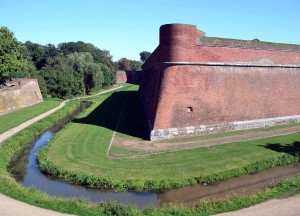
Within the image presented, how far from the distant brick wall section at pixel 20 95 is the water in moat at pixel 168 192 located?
17701 millimetres

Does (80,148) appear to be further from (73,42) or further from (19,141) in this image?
(73,42)

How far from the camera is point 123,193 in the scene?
476 inches

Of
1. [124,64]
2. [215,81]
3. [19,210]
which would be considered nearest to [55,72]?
[215,81]

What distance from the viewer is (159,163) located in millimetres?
14391

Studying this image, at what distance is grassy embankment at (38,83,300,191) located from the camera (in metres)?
12.7

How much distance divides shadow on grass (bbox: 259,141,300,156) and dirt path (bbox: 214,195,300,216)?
6100 millimetres

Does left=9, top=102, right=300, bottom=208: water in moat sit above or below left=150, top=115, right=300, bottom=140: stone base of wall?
below

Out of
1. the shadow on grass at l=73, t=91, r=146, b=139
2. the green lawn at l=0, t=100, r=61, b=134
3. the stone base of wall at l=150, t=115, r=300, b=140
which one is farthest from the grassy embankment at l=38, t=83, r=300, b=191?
the green lawn at l=0, t=100, r=61, b=134

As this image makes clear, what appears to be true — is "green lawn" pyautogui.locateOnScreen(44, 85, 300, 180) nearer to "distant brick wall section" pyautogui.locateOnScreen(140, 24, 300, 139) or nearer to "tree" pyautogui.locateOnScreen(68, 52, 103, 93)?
"distant brick wall section" pyautogui.locateOnScreen(140, 24, 300, 139)

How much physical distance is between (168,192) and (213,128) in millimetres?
8934

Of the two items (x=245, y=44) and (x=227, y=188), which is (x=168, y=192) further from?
(x=245, y=44)

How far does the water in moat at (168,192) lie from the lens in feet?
37.8

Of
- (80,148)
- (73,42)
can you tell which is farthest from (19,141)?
(73,42)

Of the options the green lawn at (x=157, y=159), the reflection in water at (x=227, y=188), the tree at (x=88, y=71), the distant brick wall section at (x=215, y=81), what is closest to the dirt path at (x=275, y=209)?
the reflection in water at (x=227, y=188)
